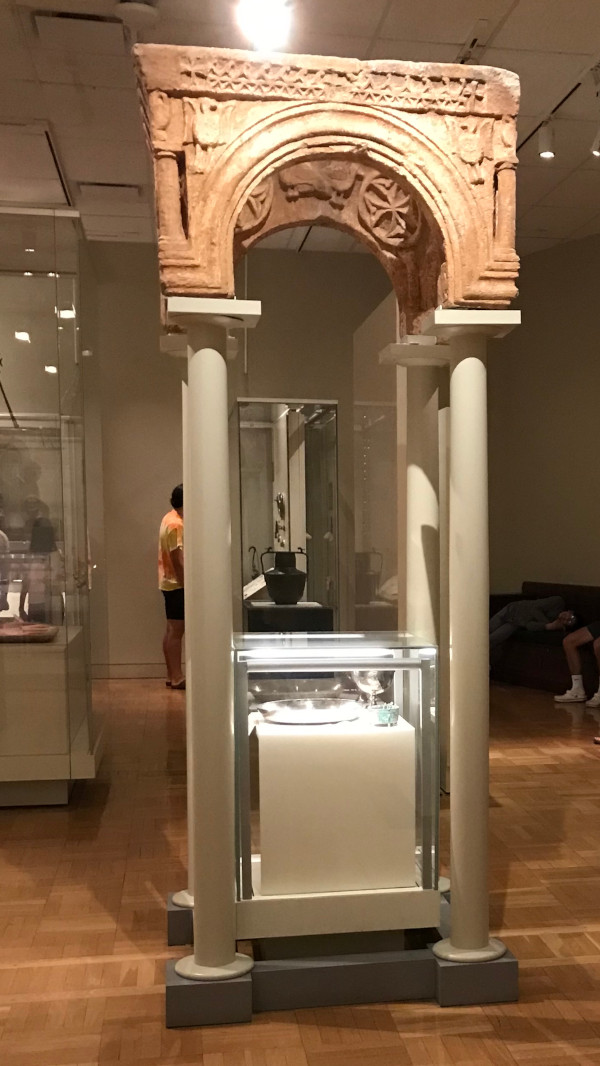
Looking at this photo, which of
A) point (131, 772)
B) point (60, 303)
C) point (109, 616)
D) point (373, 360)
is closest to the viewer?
point (60, 303)

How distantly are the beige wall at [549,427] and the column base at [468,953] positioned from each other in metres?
6.40

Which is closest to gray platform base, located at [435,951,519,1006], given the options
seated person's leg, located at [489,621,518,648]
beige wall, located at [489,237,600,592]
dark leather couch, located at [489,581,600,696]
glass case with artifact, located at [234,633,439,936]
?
glass case with artifact, located at [234,633,439,936]

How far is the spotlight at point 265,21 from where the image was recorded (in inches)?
185


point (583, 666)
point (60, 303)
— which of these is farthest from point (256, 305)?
point (583, 666)

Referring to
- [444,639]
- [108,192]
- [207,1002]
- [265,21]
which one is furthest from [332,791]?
[108,192]

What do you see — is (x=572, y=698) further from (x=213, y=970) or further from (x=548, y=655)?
(x=213, y=970)

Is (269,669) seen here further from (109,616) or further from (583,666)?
(109,616)

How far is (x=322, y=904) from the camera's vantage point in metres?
3.05

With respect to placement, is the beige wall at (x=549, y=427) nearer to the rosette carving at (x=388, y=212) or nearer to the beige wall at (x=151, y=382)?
the beige wall at (x=151, y=382)

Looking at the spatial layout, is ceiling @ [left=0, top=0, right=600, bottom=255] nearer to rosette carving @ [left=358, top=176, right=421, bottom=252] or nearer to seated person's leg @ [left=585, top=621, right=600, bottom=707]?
rosette carving @ [left=358, top=176, right=421, bottom=252]

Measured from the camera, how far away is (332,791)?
121 inches

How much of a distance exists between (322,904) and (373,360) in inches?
201

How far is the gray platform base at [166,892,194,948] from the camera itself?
11.3 ft

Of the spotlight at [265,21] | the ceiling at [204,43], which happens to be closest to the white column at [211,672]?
the spotlight at [265,21]
